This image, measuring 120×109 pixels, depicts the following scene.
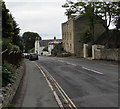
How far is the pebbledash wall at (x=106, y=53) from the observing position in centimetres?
2991

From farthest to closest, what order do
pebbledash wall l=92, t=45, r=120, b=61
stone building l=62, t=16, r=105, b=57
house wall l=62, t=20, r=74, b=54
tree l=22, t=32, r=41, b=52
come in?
tree l=22, t=32, r=41, b=52 → house wall l=62, t=20, r=74, b=54 → stone building l=62, t=16, r=105, b=57 → pebbledash wall l=92, t=45, r=120, b=61

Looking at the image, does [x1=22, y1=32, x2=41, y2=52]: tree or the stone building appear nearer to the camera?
the stone building

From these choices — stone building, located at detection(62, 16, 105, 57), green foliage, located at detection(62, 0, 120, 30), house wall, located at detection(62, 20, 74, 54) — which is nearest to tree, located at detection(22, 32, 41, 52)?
house wall, located at detection(62, 20, 74, 54)

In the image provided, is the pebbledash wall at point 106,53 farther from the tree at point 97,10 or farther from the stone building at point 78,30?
the stone building at point 78,30

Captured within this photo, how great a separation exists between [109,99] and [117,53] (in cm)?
2189

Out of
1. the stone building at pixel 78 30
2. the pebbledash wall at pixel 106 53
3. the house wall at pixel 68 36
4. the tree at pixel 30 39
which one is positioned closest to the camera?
the pebbledash wall at pixel 106 53

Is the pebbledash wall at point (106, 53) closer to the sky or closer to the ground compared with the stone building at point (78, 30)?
closer to the ground

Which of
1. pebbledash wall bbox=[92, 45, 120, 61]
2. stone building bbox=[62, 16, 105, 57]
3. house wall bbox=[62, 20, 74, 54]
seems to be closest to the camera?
pebbledash wall bbox=[92, 45, 120, 61]

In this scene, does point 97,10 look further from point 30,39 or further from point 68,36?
point 30,39

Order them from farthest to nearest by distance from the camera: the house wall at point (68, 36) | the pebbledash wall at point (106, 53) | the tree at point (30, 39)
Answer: the tree at point (30, 39)
the house wall at point (68, 36)
the pebbledash wall at point (106, 53)

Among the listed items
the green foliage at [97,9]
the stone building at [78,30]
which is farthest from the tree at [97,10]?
the stone building at [78,30]

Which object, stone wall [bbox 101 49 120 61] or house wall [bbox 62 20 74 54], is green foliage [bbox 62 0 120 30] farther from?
house wall [bbox 62 20 74 54]

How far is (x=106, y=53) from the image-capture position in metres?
33.5

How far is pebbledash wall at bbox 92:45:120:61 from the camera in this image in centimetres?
2991
